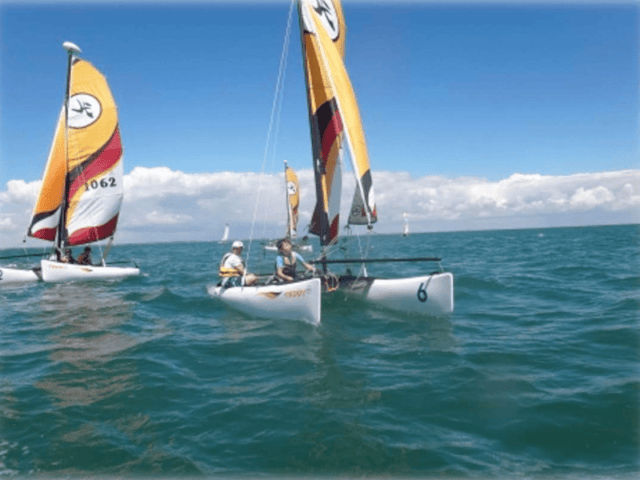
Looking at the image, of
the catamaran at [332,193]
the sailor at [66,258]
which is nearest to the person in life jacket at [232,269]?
the catamaran at [332,193]

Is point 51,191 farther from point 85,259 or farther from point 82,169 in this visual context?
point 85,259

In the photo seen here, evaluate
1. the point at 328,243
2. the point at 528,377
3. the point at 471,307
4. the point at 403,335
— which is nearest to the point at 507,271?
the point at 471,307

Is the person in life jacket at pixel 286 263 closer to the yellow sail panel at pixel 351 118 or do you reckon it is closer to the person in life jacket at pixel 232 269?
the person in life jacket at pixel 232 269

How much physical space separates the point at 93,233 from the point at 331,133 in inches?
566

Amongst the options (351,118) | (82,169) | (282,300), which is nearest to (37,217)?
(82,169)

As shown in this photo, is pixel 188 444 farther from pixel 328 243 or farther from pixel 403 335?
pixel 328 243

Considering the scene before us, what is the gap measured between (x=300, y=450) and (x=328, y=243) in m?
8.14

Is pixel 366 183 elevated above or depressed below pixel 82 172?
below

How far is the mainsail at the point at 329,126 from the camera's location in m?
11.3

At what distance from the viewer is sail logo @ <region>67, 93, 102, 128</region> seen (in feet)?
63.9

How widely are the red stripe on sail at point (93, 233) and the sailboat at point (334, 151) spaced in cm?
1319

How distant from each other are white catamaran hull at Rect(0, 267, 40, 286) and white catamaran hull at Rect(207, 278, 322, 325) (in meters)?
12.7

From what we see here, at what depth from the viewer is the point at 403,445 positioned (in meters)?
4.32

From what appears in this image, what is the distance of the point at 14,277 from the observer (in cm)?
1828
